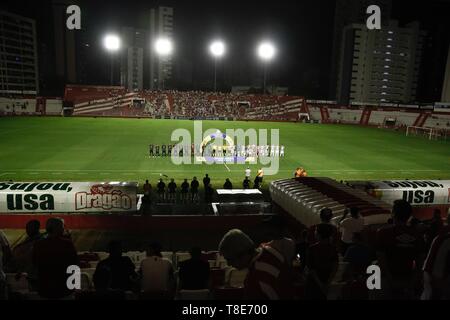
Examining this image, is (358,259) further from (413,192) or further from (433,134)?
(433,134)

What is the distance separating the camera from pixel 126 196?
14328 mm

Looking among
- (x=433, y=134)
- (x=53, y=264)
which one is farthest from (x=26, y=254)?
(x=433, y=134)

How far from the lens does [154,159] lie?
28.1m

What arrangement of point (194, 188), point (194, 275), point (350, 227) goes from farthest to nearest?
point (194, 188) < point (350, 227) < point (194, 275)

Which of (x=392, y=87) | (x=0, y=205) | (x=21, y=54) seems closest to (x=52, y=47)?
(x=21, y=54)

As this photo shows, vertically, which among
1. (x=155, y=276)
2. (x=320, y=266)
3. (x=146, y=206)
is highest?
(x=320, y=266)

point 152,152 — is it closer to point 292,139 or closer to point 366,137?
point 292,139

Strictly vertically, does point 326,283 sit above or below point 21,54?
below

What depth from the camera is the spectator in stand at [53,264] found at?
Result: 4.92 m

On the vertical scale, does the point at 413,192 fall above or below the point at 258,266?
below

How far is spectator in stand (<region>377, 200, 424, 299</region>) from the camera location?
16.3ft

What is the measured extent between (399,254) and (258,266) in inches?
96.0

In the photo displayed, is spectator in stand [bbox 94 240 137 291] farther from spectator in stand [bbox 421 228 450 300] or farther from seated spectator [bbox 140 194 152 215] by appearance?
seated spectator [bbox 140 194 152 215]

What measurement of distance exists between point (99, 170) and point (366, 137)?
112 feet
